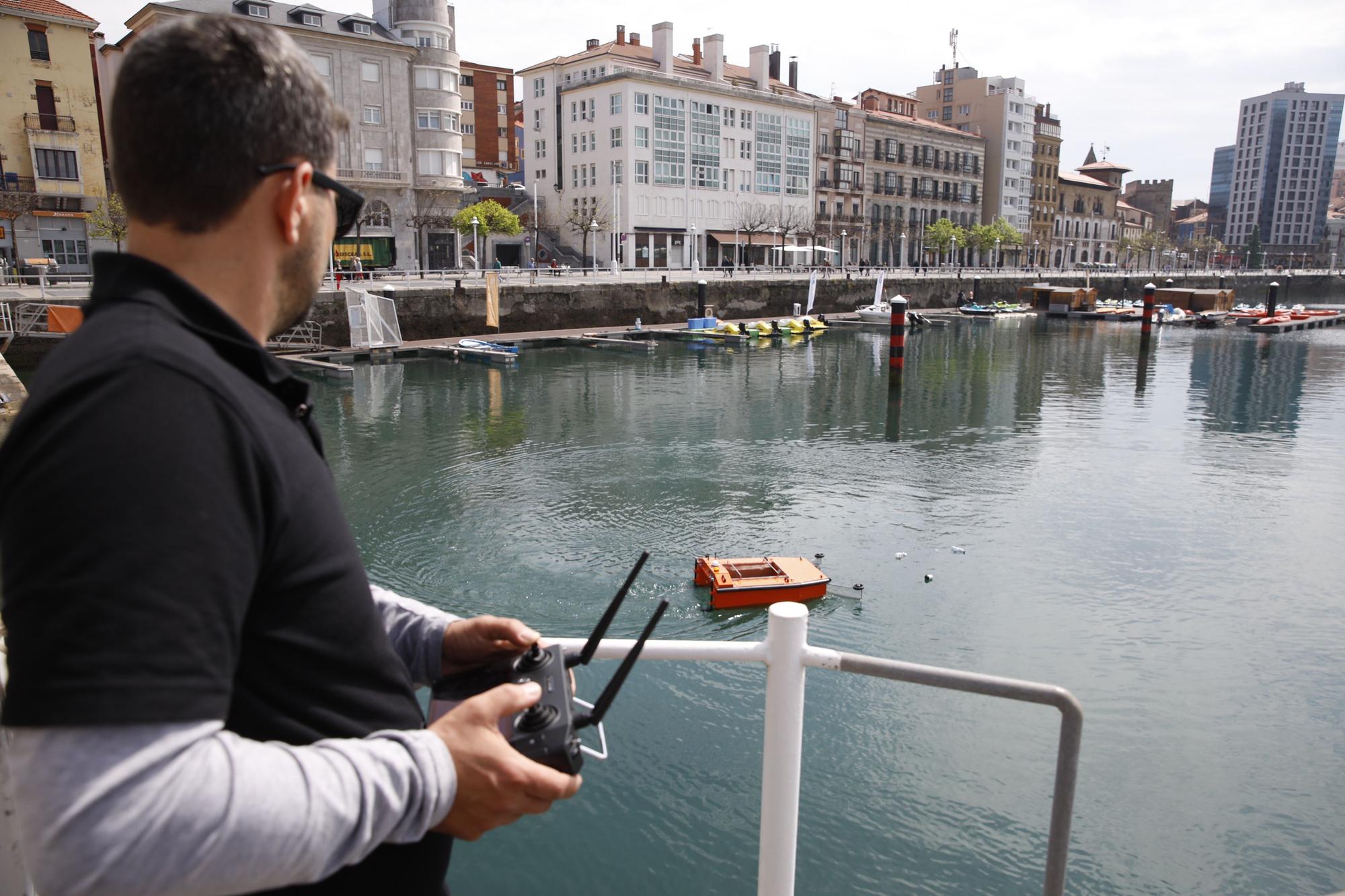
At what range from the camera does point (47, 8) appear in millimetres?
35906

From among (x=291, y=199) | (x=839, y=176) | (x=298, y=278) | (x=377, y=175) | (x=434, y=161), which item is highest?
(x=839, y=176)

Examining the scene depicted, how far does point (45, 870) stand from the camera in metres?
→ 0.95

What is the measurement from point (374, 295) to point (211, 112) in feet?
103

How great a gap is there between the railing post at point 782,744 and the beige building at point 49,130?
40984mm

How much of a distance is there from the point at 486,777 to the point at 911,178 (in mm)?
83548

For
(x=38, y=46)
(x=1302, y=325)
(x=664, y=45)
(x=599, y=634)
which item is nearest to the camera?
(x=599, y=634)

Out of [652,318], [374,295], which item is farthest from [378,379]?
[652,318]

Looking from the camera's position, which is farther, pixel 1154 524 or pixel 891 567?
pixel 1154 524

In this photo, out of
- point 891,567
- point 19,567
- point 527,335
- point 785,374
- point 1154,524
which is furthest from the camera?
point 527,335

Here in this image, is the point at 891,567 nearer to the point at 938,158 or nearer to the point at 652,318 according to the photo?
the point at 652,318

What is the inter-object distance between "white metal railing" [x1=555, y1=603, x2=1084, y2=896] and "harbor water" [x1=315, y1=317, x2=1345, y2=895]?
11.2ft

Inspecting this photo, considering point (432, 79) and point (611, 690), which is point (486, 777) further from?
point (432, 79)

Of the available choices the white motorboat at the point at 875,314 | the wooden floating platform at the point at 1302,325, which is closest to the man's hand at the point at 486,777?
the white motorboat at the point at 875,314

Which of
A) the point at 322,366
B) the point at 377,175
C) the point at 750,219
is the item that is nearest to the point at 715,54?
the point at 750,219
